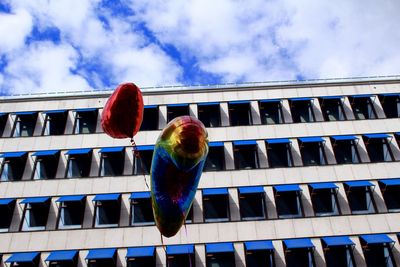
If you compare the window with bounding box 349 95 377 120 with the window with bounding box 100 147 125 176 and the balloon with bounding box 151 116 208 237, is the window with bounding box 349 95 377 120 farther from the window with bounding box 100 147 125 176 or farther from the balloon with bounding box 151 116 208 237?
the balloon with bounding box 151 116 208 237

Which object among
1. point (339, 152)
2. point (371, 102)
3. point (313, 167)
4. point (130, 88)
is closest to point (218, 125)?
point (313, 167)

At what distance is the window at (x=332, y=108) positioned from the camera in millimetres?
22847

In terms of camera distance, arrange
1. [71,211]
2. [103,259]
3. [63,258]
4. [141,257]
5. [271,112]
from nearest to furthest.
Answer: [63,258] → [103,259] → [141,257] → [71,211] → [271,112]

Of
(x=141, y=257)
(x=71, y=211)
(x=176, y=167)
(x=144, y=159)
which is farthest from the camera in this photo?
(x=144, y=159)

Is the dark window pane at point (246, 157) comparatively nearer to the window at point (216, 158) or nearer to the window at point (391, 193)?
the window at point (216, 158)

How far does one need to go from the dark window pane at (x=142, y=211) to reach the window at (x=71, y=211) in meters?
3.09

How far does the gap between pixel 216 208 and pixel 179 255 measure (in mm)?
3528

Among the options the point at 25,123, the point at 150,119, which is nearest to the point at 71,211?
the point at 25,123

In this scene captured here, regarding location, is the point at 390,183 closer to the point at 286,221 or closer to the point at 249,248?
the point at 286,221

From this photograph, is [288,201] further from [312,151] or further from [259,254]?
[312,151]

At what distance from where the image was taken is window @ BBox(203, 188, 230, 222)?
1952cm

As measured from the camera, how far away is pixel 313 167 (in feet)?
67.9

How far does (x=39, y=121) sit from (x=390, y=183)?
23.3m

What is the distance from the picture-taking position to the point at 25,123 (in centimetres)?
2275
